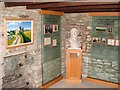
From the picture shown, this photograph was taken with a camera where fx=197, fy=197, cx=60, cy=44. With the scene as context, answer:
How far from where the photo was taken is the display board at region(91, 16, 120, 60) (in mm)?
5969

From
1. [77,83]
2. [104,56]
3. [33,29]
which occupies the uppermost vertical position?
[33,29]

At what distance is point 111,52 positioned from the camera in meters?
6.08

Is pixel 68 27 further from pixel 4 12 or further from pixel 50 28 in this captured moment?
pixel 4 12

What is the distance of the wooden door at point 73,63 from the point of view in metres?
6.28

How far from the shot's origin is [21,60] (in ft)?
16.2

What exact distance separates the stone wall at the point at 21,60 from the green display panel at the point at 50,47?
0.58 ft

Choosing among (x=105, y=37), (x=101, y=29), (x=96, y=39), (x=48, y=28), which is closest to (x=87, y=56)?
(x=96, y=39)

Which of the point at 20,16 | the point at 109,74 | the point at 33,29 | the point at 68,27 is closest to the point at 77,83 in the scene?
the point at 109,74

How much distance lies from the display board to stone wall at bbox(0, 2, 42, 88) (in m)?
1.91

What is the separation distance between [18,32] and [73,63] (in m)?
2.40

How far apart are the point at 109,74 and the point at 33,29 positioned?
2823 millimetres

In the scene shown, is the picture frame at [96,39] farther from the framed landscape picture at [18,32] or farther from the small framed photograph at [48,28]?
the framed landscape picture at [18,32]

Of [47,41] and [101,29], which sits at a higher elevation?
[101,29]

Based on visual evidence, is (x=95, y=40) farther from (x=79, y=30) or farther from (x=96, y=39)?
(x=79, y=30)
